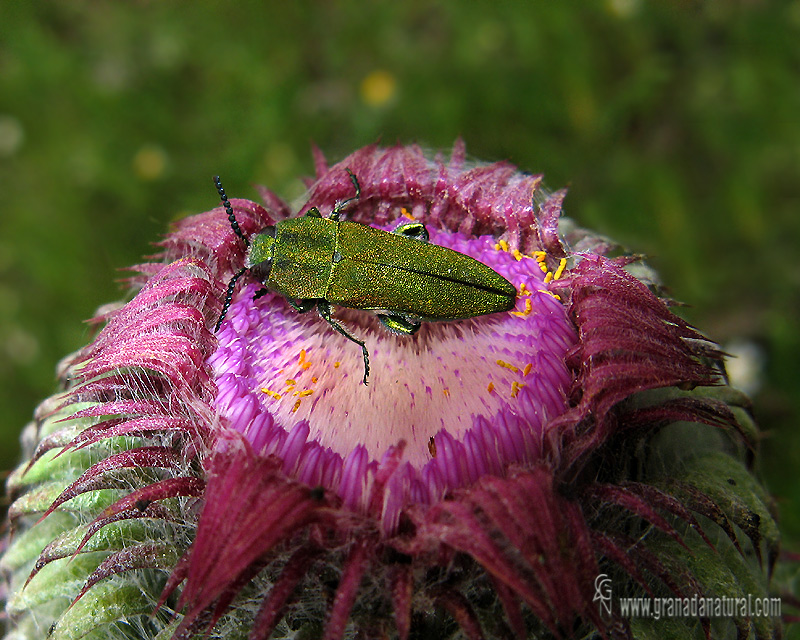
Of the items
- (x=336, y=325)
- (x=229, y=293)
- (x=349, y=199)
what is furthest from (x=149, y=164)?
(x=336, y=325)

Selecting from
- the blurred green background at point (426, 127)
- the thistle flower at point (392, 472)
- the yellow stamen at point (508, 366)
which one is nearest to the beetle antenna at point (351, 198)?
the thistle flower at point (392, 472)

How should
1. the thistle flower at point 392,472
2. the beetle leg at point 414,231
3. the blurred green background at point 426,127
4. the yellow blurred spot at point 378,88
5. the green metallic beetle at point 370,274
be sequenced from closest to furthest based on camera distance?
the thistle flower at point 392,472 → the green metallic beetle at point 370,274 → the beetle leg at point 414,231 → the blurred green background at point 426,127 → the yellow blurred spot at point 378,88

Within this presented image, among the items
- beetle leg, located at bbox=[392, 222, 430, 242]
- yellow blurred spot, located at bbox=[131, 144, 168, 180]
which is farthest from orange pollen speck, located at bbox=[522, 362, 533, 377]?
yellow blurred spot, located at bbox=[131, 144, 168, 180]

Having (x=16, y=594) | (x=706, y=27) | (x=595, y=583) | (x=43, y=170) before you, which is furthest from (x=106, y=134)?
(x=595, y=583)

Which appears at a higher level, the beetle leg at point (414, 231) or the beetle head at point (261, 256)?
the beetle leg at point (414, 231)

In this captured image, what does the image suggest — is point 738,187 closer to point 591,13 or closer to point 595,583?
point 591,13

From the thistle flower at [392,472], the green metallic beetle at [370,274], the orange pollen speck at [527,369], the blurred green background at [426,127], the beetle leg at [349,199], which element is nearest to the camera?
the thistle flower at [392,472]

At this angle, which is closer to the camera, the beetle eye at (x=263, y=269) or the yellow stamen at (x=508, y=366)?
the yellow stamen at (x=508, y=366)

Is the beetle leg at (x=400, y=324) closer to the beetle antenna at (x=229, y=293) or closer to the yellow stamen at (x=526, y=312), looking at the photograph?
the yellow stamen at (x=526, y=312)
